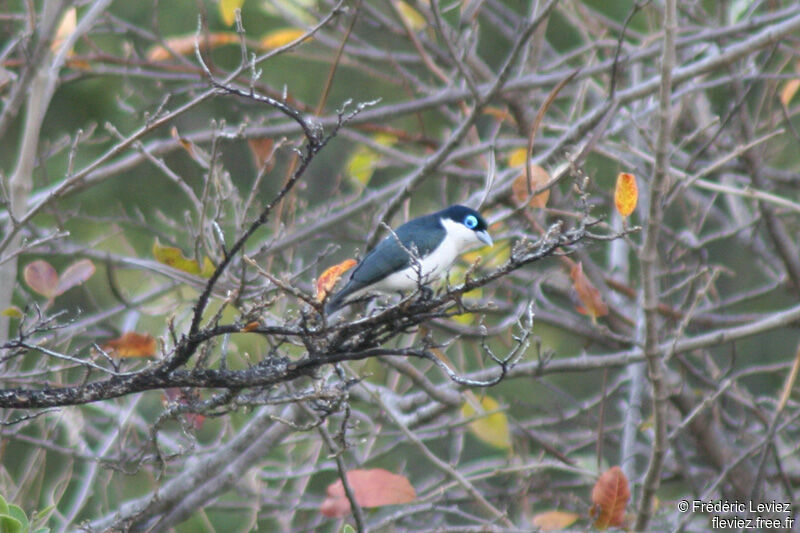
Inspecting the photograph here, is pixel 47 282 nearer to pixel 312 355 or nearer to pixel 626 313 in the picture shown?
pixel 312 355

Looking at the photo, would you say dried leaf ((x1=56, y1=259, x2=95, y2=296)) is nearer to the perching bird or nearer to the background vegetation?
the background vegetation

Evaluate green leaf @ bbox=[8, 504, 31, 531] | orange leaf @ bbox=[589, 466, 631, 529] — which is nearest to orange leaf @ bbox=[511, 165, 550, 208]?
orange leaf @ bbox=[589, 466, 631, 529]

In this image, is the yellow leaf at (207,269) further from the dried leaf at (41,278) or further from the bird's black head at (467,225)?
the bird's black head at (467,225)

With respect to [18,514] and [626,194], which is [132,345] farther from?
[626,194]

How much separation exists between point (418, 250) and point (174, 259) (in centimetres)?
110

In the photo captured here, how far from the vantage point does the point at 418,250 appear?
4.11 meters

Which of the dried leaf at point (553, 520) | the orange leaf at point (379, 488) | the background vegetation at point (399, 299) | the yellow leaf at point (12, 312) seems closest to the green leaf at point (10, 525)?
the background vegetation at point (399, 299)

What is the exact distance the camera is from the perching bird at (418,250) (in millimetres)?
4125

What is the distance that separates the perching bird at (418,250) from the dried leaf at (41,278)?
1090 mm

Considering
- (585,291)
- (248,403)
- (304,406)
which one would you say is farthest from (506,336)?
(248,403)

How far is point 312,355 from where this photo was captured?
86.0 inches

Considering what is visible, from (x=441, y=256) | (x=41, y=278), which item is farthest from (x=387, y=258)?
(x=41, y=278)

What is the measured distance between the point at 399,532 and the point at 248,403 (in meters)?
2.61

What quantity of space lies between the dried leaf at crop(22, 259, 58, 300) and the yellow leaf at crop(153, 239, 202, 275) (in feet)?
1.31
